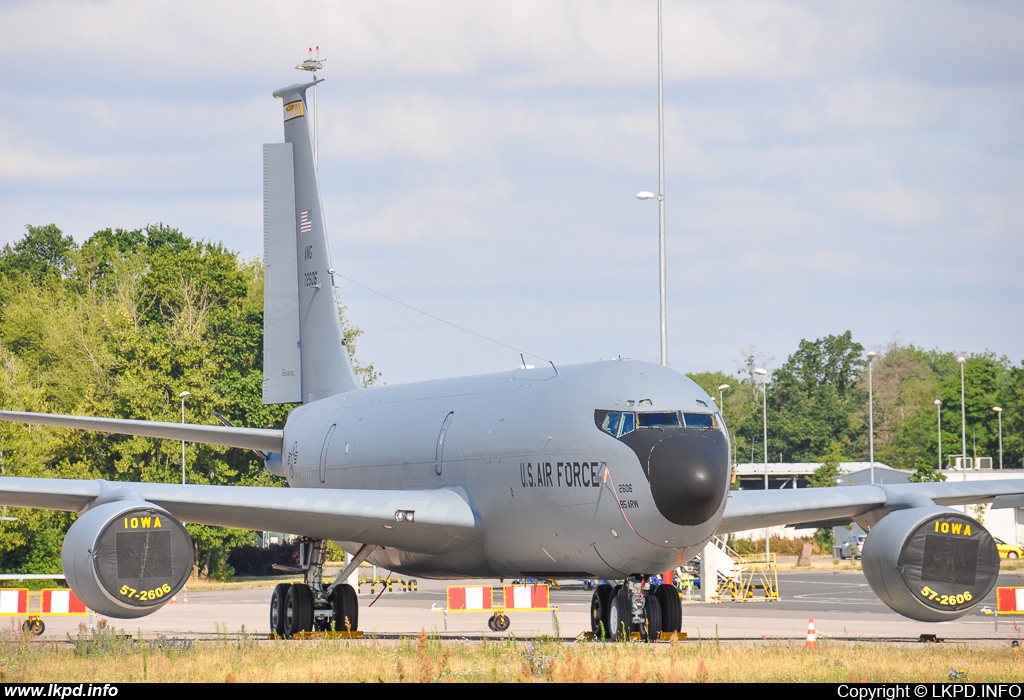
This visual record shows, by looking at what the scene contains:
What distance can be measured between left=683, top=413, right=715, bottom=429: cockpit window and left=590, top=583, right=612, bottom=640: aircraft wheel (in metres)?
3.64

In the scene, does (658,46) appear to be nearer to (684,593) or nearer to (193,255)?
(684,593)

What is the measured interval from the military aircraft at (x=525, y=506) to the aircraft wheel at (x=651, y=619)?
29 millimetres

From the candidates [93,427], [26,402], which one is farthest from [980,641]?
[26,402]

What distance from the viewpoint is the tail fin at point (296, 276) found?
32.7m

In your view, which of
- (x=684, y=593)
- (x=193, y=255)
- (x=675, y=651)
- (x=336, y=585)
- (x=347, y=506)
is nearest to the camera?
(x=675, y=651)

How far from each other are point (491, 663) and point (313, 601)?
9449mm

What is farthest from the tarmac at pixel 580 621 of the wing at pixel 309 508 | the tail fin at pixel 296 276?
the tail fin at pixel 296 276

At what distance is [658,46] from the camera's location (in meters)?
39.1

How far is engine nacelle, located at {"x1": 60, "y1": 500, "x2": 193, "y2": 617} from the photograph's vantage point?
62.3 feet

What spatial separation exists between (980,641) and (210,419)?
2012 inches

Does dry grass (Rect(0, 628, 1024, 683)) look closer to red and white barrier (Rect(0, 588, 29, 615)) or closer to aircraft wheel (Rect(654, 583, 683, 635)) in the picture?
aircraft wheel (Rect(654, 583, 683, 635))

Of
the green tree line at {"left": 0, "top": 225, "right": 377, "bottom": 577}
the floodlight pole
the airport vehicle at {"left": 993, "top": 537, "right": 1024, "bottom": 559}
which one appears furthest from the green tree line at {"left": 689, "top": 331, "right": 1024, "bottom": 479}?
the floodlight pole
